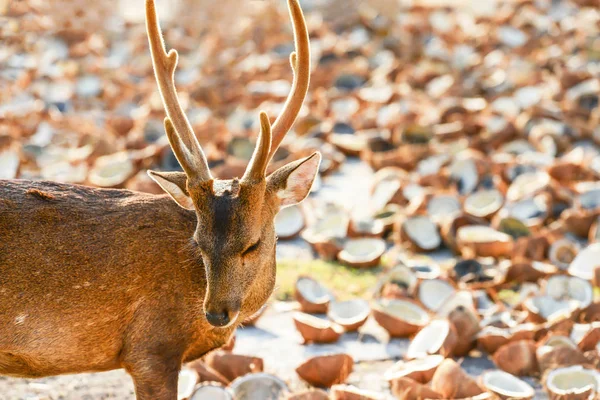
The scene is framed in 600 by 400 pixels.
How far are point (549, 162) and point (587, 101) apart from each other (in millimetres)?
2128

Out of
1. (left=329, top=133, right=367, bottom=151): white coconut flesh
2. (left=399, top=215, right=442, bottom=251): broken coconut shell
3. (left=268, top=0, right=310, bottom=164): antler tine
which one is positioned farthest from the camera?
(left=329, top=133, right=367, bottom=151): white coconut flesh

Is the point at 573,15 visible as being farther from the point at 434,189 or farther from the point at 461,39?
the point at 434,189

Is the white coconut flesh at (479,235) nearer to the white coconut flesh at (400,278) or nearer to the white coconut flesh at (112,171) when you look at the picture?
the white coconut flesh at (400,278)

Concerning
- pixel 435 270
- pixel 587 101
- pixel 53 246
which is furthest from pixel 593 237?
pixel 53 246

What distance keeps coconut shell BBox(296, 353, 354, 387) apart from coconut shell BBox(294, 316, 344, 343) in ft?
2.28

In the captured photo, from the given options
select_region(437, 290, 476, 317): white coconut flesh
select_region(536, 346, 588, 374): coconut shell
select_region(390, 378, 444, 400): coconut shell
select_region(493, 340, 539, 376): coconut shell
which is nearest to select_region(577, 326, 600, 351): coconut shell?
select_region(536, 346, 588, 374): coconut shell

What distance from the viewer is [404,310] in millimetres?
6453

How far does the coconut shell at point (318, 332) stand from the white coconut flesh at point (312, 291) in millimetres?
406

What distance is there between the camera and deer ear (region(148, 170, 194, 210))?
4.53 m

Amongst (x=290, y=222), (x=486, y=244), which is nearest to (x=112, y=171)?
(x=290, y=222)

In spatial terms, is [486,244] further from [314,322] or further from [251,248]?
[251,248]

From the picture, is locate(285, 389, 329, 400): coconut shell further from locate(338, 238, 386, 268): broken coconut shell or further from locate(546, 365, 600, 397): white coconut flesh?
locate(338, 238, 386, 268): broken coconut shell

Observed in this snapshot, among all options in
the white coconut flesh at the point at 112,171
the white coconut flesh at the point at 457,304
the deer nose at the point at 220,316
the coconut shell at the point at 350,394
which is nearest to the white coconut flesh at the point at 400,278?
the white coconut flesh at the point at 457,304

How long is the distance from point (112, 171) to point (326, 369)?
13.8ft
